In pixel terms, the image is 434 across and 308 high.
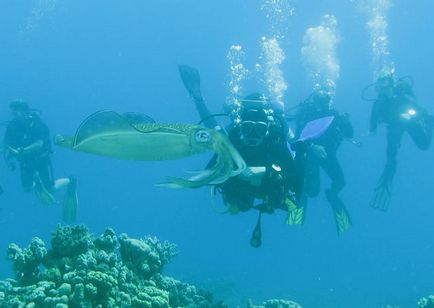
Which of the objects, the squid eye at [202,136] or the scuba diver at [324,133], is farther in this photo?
the scuba diver at [324,133]

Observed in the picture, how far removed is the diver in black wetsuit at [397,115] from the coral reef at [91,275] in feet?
27.7

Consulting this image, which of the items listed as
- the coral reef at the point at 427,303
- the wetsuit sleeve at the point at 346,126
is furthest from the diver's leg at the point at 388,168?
the coral reef at the point at 427,303

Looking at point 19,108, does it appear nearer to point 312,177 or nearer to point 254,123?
point 312,177

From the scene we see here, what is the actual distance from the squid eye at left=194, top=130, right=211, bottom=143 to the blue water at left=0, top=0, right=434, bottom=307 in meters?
44.4

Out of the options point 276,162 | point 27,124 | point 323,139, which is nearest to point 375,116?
point 323,139

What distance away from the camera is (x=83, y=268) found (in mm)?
4523

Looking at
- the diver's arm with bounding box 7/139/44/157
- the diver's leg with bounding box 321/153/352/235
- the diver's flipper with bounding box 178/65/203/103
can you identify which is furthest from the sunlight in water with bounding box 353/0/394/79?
the diver's arm with bounding box 7/139/44/157

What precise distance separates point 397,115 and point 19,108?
10.6 metres

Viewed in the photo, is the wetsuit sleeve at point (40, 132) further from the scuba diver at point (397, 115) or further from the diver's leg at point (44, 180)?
the scuba diver at point (397, 115)

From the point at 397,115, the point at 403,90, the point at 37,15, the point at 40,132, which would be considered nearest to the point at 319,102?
the point at 397,115

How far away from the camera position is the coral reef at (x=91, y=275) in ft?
13.3

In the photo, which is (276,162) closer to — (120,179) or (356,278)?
(356,278)

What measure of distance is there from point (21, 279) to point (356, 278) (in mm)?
35647

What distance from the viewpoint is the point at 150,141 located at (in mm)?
2732
